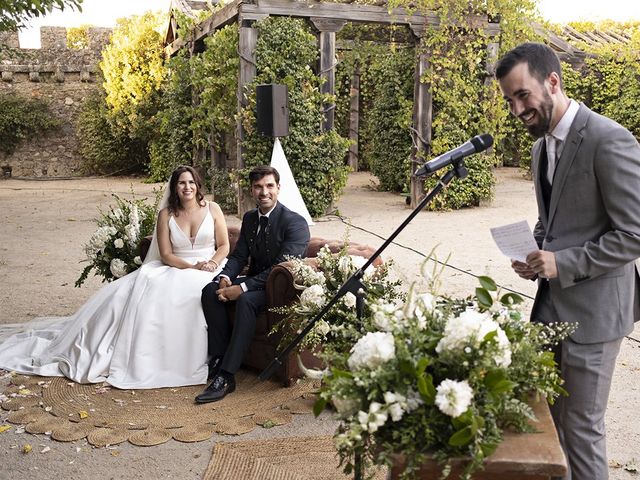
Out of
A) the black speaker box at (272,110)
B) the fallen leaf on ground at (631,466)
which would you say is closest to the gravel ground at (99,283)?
the fallen leaf on ground at (631,466)

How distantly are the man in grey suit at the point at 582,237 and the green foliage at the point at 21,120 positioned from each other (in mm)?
18763

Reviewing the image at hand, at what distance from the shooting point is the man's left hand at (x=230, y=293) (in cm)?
477

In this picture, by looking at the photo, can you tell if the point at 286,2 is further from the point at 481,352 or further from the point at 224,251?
the point at 481,352

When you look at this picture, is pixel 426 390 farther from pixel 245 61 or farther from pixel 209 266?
pixel 245 61

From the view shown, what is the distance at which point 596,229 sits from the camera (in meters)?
2.32

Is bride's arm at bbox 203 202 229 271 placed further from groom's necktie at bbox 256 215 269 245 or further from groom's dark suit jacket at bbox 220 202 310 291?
groom's necktie at bbox 256 215 269 245

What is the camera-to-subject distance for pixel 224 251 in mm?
5492

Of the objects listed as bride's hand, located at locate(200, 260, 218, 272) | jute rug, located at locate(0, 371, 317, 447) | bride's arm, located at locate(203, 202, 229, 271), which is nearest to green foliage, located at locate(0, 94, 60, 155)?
bride's arm, located at locate(203, 202, 229, 271)

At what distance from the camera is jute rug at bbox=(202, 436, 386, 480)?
3.49m

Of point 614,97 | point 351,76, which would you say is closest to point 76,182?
point 351,76

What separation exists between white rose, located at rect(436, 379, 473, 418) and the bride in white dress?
3256 mm

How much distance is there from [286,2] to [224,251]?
6371mm

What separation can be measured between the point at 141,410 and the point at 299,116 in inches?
283

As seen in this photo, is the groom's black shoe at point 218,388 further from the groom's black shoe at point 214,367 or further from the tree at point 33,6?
the tree at point 33,6
